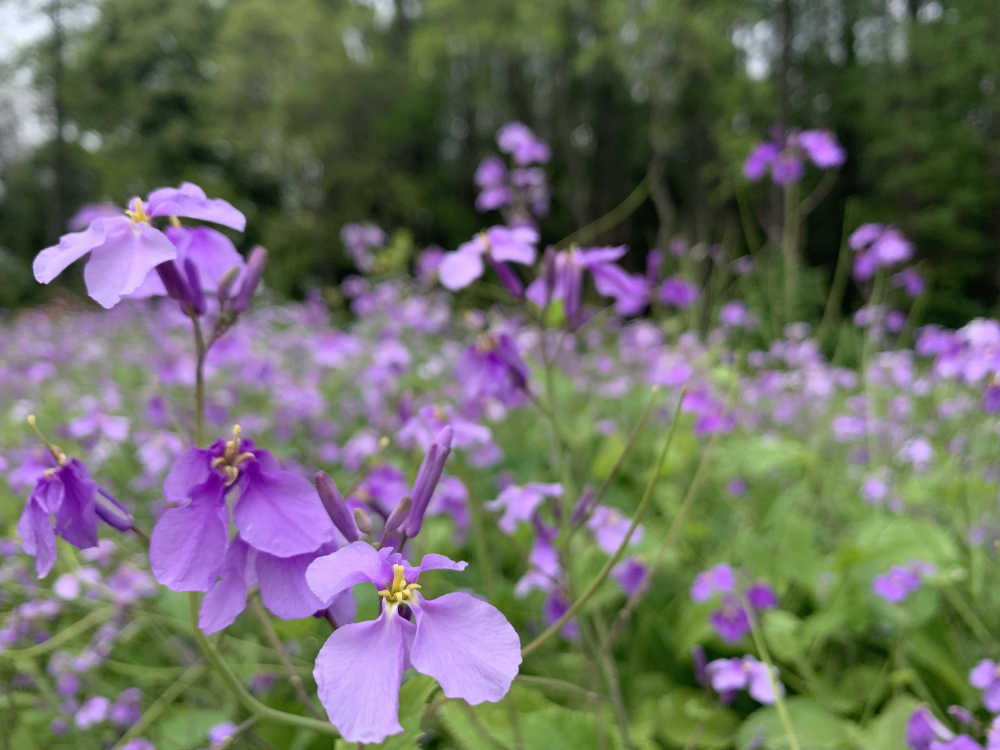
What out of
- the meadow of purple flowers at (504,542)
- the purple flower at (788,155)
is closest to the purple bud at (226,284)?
the meadow of purple flowers at (504,542)

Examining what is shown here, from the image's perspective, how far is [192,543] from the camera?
0.55 metres

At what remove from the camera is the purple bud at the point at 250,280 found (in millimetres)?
752

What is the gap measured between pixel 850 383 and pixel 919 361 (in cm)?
151

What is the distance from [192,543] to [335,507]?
0.11 meters

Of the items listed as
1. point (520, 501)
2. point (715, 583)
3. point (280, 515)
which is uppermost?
point (280, 515)

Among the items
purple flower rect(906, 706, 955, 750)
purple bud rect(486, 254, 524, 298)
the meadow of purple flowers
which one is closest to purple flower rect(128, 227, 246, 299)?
the meadow of purple flowers

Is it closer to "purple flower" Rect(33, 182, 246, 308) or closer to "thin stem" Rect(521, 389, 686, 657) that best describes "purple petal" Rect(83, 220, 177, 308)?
"purple flower" Rect(33, 182, 246, 308)

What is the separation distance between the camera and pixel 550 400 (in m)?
1.00

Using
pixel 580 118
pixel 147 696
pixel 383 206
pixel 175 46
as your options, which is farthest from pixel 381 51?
pixel 147 696

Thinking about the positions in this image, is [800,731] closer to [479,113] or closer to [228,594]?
[228,594]

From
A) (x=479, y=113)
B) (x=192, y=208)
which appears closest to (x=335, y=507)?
(x=192, y=208)

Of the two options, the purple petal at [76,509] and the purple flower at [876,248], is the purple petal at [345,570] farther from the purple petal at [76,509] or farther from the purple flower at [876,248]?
the purple flower at [876,248]

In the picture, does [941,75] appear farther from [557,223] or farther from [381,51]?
[381,51]

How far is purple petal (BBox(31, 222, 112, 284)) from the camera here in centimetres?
60
